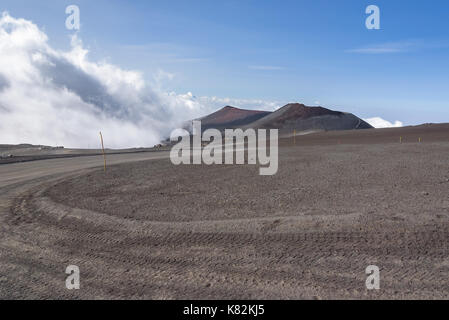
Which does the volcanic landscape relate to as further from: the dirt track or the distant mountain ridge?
the distant mountain ridge

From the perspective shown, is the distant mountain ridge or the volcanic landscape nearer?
the volcanic landscape

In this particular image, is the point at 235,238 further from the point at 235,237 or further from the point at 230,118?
the point at 230,118

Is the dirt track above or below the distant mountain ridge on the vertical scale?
below

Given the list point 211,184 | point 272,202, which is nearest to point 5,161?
point 211,184

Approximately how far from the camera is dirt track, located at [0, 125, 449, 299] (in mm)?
4762

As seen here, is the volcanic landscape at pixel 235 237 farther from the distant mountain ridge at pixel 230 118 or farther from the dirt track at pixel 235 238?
the distant mountain ridge at pixel 230 118

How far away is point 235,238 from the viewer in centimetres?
650

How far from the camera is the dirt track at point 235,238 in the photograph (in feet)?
15.6

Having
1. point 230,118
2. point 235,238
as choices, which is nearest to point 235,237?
point 235,238

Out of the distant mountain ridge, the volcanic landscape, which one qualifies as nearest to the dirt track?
the volcanic landscape

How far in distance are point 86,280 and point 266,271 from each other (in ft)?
9.25
